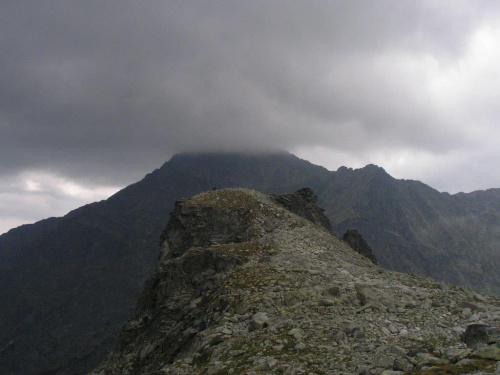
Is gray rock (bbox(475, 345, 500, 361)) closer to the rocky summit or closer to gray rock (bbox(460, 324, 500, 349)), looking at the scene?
the rocky summit

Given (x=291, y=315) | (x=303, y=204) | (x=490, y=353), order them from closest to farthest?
(x=490, y=353)
(x=291, y=315)
(x=303, y=204)

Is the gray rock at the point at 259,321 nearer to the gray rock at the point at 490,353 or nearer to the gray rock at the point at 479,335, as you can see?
the gray rock at the point at 479,335

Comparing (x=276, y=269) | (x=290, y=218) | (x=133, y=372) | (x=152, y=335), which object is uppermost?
(x=290, y=218)

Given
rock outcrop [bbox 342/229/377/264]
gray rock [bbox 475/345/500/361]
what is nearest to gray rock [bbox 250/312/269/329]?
gray rock [bbox 475/345/500/361]

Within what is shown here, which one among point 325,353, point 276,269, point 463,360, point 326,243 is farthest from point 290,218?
point 463,360

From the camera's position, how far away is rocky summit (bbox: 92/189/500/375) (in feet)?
52.3

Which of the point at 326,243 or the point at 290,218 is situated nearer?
the point at 326,243

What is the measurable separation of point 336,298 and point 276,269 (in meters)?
6.19

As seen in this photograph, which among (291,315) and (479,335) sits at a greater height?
(291,315)

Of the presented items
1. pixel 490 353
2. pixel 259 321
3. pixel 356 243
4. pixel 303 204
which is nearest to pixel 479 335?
pixel 490 353

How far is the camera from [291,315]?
21.0m

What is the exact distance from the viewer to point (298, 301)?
74.5 feet

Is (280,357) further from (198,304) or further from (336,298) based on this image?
(198,304)

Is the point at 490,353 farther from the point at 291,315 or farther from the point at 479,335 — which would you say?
the point at 291,315
